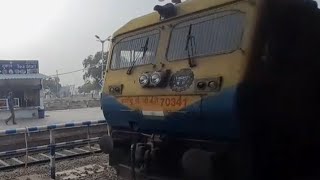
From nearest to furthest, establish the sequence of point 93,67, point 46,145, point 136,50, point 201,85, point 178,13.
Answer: point 201,85
point 178,13
point 136,50
point 46,145
point 93,67

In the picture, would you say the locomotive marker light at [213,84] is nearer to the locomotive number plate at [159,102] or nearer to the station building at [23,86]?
the locomotive number plate at [159,102]

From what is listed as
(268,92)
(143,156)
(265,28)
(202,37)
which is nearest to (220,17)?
(202,37)

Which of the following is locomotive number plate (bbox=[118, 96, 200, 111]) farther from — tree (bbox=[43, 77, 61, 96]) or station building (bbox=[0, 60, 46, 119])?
tree (bbox=[43, 77, 61, 96])

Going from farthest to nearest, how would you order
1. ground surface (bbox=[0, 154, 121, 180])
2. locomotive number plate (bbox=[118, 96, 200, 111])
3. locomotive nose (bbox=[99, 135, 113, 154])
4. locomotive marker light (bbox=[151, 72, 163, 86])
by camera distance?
ground surface (bbox=[0, 154, 121, 180]) → locomotive nose (bbox=[99, 135, 113, 154]) → locomotive marker light (bbox=[151, 72, 163, 86]) → locomotive number plate (bbox=[118, 96, 200, 111])

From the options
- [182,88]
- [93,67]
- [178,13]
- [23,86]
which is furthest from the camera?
[93,67]

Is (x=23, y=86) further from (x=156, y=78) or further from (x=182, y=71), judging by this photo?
(x=182, y=71)

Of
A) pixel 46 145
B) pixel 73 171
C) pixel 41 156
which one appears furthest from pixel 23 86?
pixel 73 171

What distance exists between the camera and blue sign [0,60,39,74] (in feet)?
Answer: 86.6

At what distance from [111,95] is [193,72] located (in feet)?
5.20

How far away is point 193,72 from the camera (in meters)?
3.90

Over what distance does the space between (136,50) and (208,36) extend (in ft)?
4.40

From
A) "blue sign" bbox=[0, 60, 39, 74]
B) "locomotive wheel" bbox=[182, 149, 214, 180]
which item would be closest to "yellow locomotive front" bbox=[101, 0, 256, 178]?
"locomotive wheel" bbox=[182, 149, 214, 180]

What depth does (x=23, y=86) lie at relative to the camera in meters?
27.1

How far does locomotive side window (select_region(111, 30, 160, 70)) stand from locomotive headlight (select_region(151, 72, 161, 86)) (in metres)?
0.32
